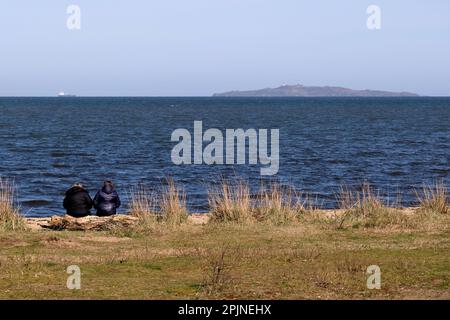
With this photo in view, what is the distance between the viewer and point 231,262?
13.4 metres

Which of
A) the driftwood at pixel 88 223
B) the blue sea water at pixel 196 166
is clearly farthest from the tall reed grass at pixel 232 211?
the blue sea water at pixel 196 166

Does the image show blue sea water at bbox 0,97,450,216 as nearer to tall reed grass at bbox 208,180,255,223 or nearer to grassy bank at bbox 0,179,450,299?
tall reed grass at bbox 208,180,255,223

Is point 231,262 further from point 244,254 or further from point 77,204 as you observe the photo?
point 77,204

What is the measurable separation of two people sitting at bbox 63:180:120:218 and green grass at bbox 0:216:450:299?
5.28ft

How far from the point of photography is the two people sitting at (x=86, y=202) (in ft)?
62.5

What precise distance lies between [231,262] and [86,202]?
6629 mm

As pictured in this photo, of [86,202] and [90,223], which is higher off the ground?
[86,202]

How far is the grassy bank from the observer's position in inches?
446

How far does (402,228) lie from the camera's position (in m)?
18.0

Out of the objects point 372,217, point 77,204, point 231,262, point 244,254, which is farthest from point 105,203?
point 231,262

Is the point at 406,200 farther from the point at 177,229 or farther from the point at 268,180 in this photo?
the point at 177,229

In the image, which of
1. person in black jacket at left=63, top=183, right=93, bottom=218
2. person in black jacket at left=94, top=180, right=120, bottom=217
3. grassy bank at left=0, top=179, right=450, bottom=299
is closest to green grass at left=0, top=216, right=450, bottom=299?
grassy bank at left=0, top=179, right=450, bottom=299

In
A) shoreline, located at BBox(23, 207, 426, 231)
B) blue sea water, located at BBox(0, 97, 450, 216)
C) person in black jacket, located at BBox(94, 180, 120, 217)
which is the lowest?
blue sea water, located at BBox(0, 97, 450, 216)
